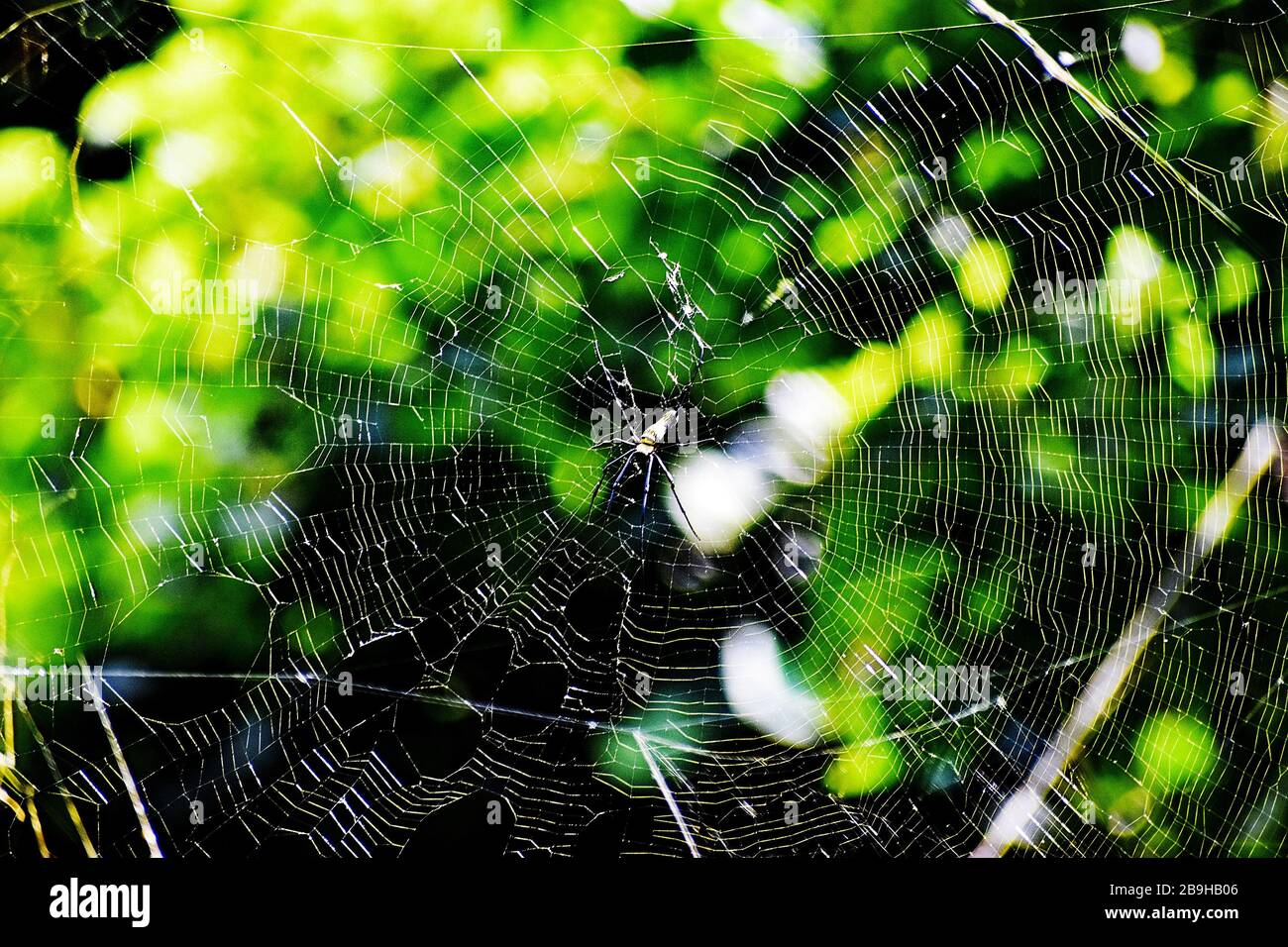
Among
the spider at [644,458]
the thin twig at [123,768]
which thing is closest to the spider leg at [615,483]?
the spider at [644,458]

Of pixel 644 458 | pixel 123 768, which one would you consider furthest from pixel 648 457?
pixel 123 768

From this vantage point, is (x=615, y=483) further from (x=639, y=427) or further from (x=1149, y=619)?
(x=1149, y=619)

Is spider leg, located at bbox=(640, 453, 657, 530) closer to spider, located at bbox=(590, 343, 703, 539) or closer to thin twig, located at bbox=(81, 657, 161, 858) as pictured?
spider, located at bbox=(590, 343, 703, 539)

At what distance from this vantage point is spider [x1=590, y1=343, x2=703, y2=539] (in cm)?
113

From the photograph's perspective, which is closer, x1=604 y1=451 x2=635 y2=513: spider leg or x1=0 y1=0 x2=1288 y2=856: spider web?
x1=0 y1=0 x2=1288 y2=856: spider web

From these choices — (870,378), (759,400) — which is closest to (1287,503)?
(870,378)

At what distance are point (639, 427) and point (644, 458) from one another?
0.05m

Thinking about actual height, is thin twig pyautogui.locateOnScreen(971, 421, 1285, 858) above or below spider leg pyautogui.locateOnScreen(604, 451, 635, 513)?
below

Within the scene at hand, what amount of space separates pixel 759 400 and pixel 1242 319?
78 centimetres

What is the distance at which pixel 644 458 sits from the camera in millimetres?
1149

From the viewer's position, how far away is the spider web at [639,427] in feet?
3.02

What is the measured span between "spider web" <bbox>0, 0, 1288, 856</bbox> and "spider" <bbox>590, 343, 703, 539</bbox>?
0.05 ft

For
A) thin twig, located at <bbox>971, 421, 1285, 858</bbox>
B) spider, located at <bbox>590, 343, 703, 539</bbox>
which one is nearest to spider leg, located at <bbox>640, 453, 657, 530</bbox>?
spider, located at <bbox>590, 343, 703, 539</bbox>
